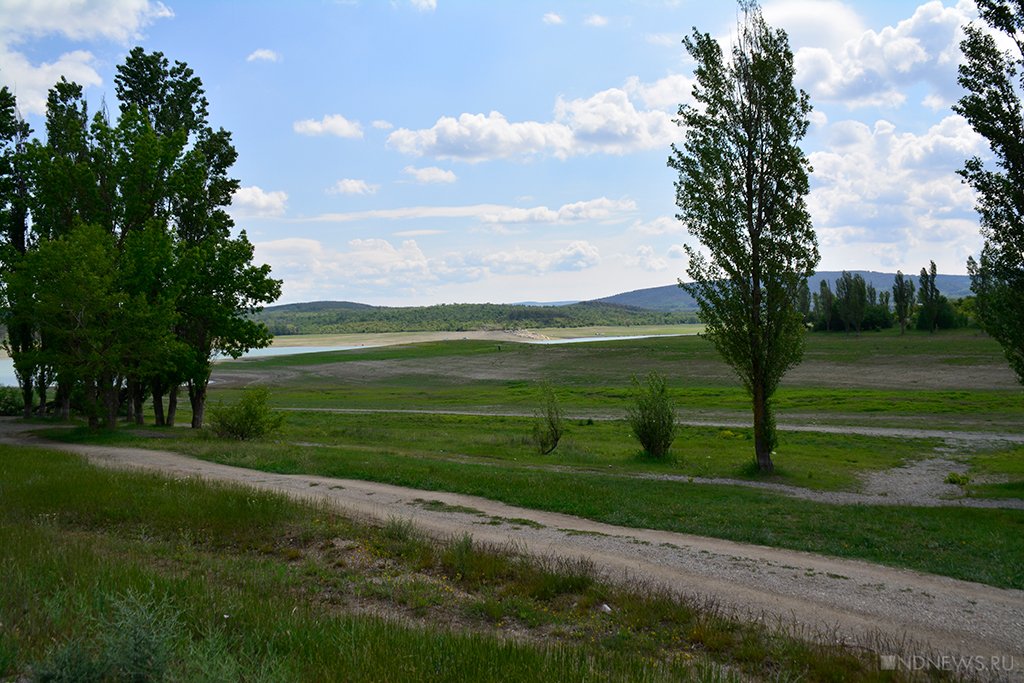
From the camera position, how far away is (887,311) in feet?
406

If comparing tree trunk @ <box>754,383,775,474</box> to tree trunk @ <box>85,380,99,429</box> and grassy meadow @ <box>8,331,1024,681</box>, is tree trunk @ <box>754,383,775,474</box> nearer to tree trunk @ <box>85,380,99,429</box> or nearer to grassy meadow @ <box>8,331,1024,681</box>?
grassy meadow @ <box>8,331,1024,681</box>

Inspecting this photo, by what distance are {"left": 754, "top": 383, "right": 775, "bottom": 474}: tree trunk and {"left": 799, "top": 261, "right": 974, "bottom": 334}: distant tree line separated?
82320mm

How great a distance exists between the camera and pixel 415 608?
8.71 m

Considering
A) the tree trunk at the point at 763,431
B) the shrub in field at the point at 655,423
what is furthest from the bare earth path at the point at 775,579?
the shrub in field at the point at 655,423

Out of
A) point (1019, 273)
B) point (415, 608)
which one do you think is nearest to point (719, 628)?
point (415, 608)

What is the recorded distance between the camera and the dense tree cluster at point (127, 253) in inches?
1078

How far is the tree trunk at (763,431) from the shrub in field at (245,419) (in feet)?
71.2

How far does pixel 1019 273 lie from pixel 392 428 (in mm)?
31406

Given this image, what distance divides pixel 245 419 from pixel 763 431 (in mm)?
22563

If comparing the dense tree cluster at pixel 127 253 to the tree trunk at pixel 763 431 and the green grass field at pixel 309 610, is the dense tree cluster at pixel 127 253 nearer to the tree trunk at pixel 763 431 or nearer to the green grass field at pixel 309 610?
the green grass field at pixel 309 610

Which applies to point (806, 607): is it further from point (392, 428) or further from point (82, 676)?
point (392, 428)

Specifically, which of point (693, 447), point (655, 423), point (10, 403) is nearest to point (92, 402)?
point (10, 403)

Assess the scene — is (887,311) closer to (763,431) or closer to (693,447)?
(693,447)

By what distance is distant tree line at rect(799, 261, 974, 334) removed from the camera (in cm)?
10881
